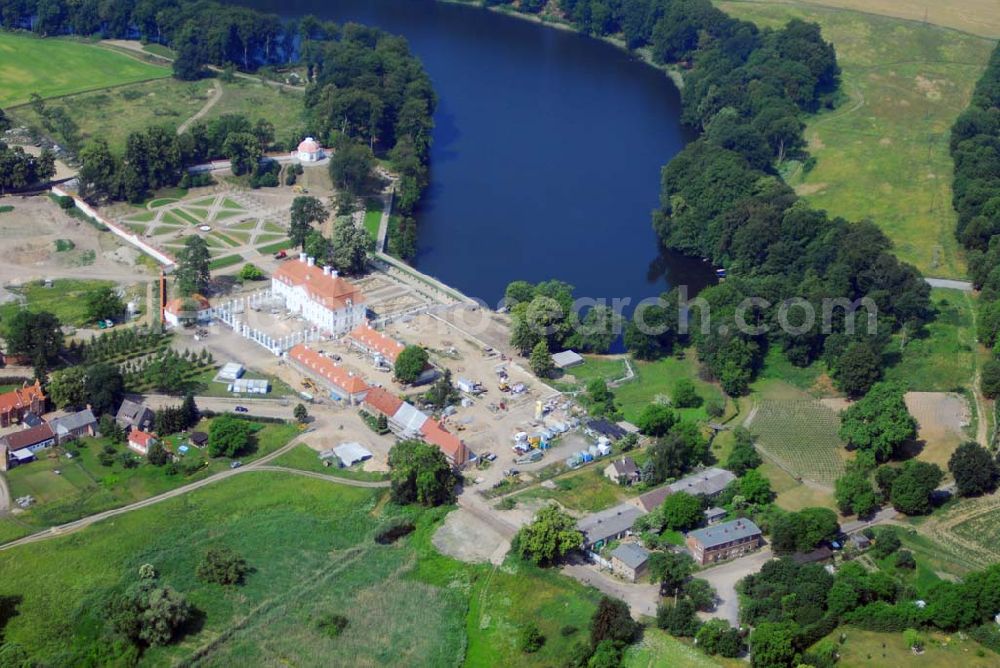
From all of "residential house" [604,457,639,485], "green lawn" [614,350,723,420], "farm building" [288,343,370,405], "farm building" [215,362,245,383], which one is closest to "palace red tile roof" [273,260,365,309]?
"farm building" [288,343,370,405]

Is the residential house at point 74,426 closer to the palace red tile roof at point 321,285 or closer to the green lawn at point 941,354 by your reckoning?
the palace red tile roof at point 321,285

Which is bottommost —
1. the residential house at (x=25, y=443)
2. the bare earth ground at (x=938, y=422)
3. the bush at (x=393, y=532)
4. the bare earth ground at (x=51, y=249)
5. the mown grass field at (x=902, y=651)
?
the bare earth ground at (x=51, y=249)

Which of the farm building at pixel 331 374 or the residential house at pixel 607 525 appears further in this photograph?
the farm building at pixel 331 374

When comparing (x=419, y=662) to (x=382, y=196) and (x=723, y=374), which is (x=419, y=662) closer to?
(x=723, y=374)

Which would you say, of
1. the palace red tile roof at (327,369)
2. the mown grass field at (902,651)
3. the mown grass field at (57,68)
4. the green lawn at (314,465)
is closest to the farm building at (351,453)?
the green lawn at (314,465)

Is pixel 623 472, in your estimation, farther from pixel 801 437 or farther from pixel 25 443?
pixel 25 443

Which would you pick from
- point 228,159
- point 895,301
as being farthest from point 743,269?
point 228,159

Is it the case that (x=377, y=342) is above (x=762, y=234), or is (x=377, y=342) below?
below

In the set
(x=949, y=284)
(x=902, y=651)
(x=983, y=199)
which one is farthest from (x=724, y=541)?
(x=983, y=199)
